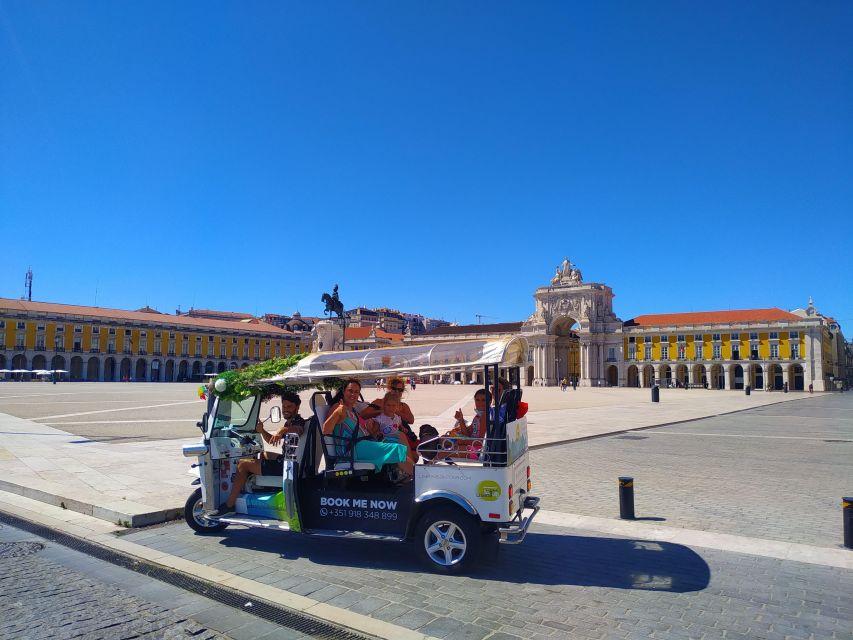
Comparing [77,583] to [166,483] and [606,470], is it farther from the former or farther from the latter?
[606,470]

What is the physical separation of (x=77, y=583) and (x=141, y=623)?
4.19 feet

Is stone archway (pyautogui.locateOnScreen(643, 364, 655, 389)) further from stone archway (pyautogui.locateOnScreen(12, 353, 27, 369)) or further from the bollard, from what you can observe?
stone archway (pyautogui.locateOnScreen(12, 353, 27, 369))

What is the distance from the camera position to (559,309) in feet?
338

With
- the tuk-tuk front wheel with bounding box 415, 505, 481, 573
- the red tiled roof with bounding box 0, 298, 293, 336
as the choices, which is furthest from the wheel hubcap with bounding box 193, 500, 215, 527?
the red tiled roof with bounding box 0, 298, 293, 336

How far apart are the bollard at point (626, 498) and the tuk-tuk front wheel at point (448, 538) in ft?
9.77

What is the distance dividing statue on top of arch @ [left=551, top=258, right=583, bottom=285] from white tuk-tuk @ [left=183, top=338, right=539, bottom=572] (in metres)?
100

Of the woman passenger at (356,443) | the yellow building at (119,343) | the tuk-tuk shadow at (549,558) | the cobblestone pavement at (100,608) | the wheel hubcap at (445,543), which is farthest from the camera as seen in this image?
the yellow building at (119,343)

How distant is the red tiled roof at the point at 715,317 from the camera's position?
8462cm

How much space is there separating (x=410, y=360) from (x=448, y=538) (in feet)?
5.64

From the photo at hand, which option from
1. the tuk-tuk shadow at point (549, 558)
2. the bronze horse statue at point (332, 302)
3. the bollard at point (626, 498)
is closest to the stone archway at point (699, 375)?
the bronze horse statue at point (332, 302)

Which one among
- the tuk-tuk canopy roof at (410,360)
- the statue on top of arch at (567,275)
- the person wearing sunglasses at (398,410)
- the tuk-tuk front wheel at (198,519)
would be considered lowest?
the tuk-tuk front wheel at (198,519)

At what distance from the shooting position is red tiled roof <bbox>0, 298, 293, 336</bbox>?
8356 cm

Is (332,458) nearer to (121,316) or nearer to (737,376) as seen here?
(737,376)

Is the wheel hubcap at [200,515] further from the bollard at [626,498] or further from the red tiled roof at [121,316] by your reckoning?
the red tiled roof at [121,316]
